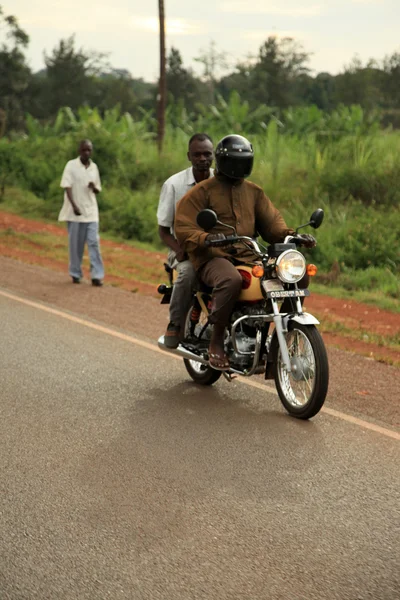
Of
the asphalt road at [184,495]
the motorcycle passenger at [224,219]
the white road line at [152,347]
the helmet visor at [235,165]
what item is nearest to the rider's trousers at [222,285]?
the motorcycle passenger at [224,219]

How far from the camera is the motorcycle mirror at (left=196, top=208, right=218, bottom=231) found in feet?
21.0

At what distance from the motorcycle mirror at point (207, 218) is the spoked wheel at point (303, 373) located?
34.8 inches

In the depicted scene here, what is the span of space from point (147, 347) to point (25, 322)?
1837 mm

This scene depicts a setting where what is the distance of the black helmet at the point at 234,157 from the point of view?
6848 millimetres

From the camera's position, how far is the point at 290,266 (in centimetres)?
657

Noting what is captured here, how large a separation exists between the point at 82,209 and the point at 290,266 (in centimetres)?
742

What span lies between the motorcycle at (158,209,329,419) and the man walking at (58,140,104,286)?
21.6ft

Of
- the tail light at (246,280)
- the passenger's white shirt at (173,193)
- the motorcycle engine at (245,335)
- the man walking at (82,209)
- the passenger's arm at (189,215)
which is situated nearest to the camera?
the tail light at (246,280)

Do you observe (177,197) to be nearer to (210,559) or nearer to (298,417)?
(298,417)

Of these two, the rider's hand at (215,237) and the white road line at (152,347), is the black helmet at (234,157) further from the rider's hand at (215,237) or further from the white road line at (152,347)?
the white road line at (152,347)

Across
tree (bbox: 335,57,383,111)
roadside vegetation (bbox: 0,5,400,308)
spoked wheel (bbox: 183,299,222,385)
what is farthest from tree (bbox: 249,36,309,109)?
spoked wheel (bbox: 183,299,222,385)

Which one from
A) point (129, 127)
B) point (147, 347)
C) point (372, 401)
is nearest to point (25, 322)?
point (147, 347)

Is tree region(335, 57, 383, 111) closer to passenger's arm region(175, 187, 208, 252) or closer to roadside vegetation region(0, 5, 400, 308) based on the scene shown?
roadside vegetation region(0, 5, 400, 308)

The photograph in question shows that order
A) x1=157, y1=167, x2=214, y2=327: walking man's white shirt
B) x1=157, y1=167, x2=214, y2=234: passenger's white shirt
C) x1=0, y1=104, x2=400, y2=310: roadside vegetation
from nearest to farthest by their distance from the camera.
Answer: x1=157, y1=167, x2=214, y2=327: walking man's white shirt, x1=157, y1=167, x2=214, y2=234: passenger's white shirt, x1=0, y1=104, x2=400, y2=310: roadside vegetation
